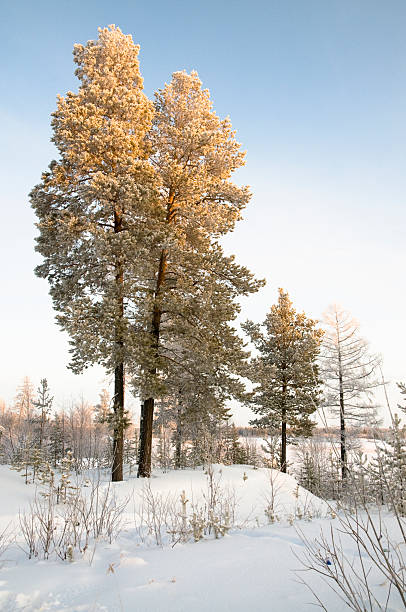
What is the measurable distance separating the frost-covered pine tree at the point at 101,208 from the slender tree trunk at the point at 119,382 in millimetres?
31

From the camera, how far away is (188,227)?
37.7ft

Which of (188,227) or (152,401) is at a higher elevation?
(188,227)

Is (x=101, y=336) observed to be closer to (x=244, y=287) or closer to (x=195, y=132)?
(x=244, y=287)

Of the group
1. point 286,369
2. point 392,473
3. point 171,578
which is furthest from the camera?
point 286,369

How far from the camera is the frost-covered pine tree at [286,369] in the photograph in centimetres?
1752

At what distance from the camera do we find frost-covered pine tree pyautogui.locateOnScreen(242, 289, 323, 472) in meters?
17.5

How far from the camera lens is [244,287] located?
1149 cm

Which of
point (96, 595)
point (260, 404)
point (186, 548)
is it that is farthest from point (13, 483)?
point (260, 404)

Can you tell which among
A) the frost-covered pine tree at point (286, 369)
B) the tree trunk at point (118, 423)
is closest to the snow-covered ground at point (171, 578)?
the tree trunk at point (118, 423)

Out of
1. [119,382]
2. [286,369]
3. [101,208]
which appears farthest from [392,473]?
[286,369]

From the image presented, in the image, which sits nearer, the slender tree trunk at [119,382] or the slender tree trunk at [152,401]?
the slender tree trunk at [119,382]

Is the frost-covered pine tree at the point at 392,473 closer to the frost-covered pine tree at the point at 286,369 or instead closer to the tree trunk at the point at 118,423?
the tree trunk at the point at 118,423

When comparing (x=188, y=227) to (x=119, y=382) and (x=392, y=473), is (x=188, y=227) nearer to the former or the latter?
(x=119, y=382)

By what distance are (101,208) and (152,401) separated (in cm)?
624
